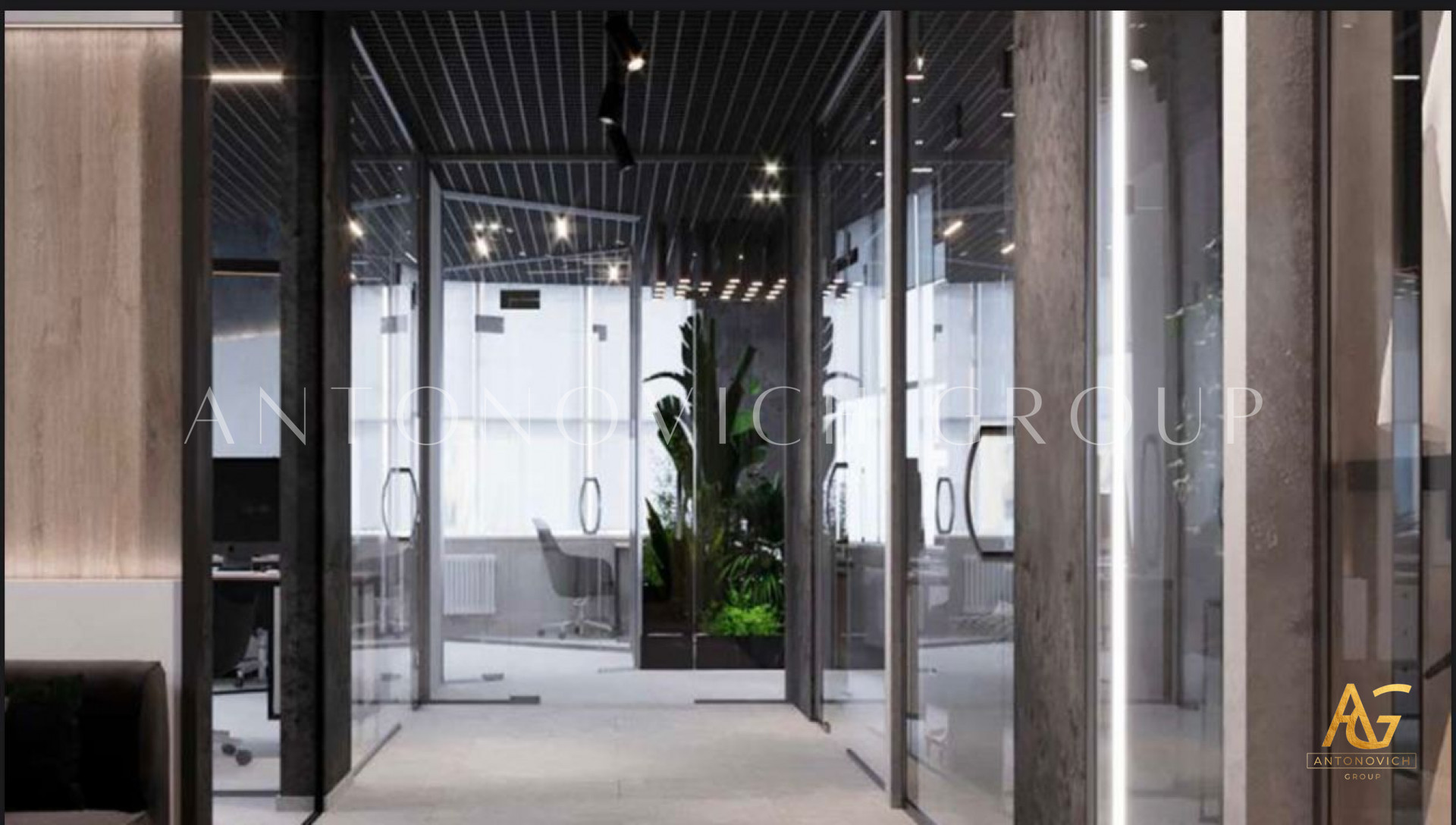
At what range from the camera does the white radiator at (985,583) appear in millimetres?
4551

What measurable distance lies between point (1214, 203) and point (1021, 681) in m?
1.56

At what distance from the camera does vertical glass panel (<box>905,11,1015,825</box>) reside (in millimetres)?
4598

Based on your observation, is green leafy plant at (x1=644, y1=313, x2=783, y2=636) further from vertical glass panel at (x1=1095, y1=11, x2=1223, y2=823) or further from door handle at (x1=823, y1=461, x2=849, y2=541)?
vertical glass panel at (x1=1095, y1=11, x2=1223, y2=823)

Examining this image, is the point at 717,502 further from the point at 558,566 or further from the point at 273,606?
the point at 273,606

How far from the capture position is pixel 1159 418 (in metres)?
3.45

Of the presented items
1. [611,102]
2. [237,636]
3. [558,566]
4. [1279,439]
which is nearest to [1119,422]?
[1279,439]

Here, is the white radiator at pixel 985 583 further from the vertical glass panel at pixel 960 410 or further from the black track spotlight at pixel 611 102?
the black track spotlight at pixel 611 102

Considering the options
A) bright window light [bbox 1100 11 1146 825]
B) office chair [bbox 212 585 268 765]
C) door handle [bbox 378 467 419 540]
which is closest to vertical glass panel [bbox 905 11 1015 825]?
bright window light [bbox 1100 11 1146 825]

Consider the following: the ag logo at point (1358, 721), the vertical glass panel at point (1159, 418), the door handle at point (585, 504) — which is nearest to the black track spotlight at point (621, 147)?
the door handle at point (585, 504)

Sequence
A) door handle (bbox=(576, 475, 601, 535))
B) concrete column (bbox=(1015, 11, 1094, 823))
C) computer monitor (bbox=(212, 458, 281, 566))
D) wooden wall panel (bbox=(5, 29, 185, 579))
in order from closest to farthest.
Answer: concrete column (bbox=(1015, 11, 1094, 823)), wooden wall panel (bbox=(5, 29, 185, 579)), computer monitor (bbox=(212, 458, 281, 566)), door handle (bbox=(576, 475, 601, 535))

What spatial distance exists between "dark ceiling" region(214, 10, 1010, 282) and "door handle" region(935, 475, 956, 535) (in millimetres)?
751

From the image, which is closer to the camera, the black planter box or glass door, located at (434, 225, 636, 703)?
glass door, located at (434, 225, 636, 703)

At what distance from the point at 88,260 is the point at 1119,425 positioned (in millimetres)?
2655

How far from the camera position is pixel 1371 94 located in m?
2.80
